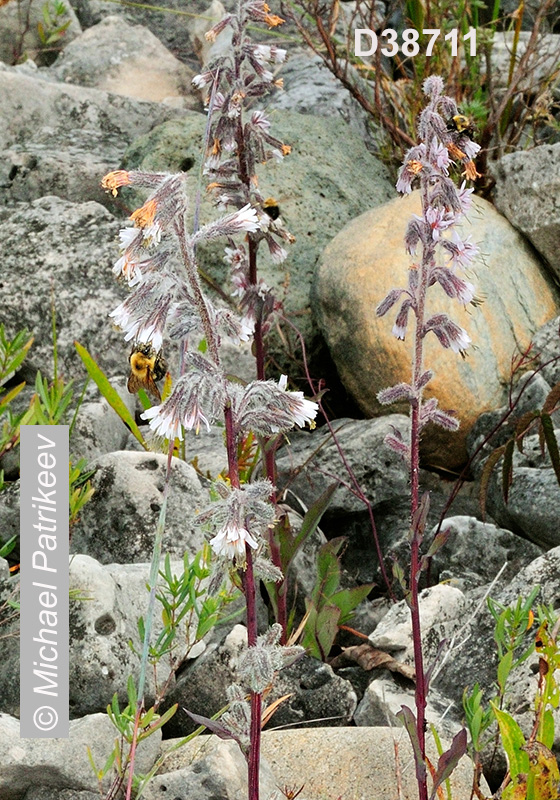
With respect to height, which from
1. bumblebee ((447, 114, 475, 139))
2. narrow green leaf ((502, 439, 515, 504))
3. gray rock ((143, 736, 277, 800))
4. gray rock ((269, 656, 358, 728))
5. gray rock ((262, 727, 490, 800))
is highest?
bumblebee ((447, 114, 475, 139))

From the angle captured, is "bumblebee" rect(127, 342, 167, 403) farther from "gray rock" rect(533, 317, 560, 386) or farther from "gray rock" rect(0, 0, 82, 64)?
"gray rock" rect(0, 0, 82, 64)

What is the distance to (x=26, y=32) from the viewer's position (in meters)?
8.00

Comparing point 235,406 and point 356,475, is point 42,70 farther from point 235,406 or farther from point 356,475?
point 235,406

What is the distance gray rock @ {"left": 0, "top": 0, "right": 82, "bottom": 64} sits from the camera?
315 inches

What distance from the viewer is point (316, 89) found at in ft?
20.7

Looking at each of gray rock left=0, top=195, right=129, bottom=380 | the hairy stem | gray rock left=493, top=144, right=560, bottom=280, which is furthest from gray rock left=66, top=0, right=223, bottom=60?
the hairy stem

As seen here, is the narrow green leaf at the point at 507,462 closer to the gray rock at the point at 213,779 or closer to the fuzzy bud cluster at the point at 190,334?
the gray rock at the point at 213,779

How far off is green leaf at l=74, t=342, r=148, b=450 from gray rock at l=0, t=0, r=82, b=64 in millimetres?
4884

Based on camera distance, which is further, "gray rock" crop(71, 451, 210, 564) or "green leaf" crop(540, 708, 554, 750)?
"gray rock" crop(71, 451, 210, 564)

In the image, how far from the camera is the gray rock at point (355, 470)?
401cm

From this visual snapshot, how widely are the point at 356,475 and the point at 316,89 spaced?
322cm

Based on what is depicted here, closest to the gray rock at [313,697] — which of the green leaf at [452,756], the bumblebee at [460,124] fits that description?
the green leaf at [452,756]

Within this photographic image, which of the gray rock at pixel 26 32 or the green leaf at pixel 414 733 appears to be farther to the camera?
the gray rock at pixel 26 32

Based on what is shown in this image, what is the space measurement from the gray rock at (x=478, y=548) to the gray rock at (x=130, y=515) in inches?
37.5
